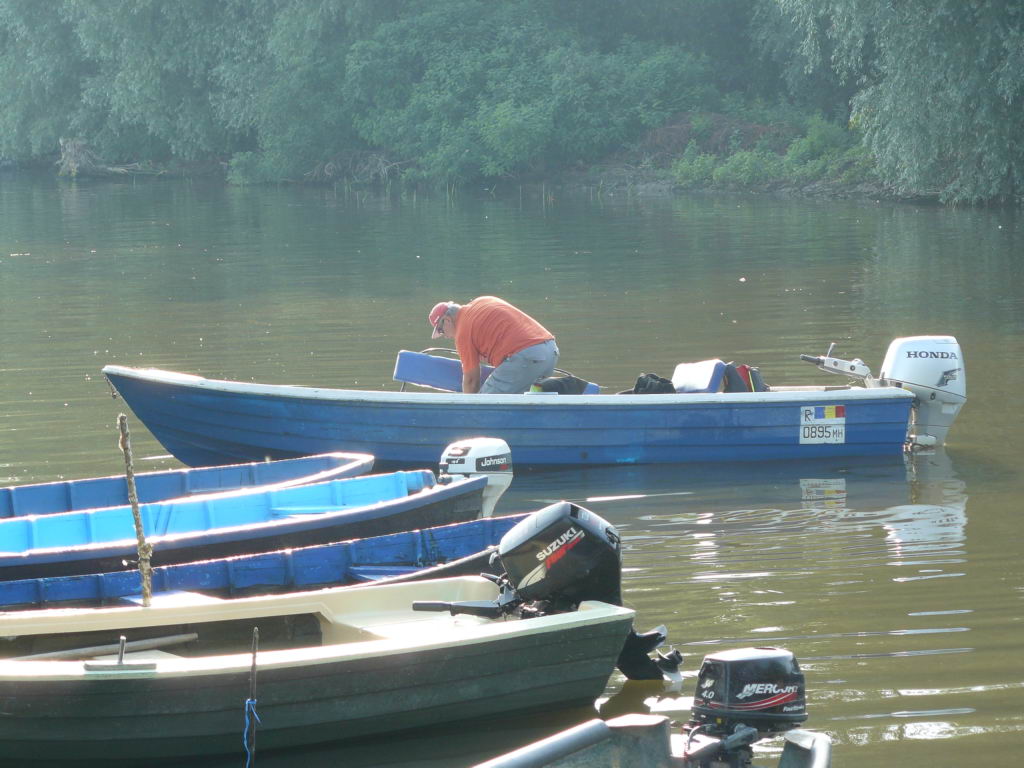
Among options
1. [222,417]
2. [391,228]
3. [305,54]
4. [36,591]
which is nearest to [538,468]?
[222,417]

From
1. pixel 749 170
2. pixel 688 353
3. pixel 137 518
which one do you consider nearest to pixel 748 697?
pixel 137 518

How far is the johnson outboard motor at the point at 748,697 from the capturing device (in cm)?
457

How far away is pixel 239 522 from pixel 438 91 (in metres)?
32.2

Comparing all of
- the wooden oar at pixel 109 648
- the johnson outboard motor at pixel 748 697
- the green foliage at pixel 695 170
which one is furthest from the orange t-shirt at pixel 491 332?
the green foliage at pixel 695 170

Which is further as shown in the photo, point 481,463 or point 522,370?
point 522,370

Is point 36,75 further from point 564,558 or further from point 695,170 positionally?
point 564,558

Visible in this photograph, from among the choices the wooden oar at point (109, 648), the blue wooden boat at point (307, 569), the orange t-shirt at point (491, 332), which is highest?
the orange t-shirt at point (491, 332)

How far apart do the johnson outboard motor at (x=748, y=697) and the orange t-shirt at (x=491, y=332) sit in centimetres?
530

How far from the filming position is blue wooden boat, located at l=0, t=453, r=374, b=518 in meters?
7.77

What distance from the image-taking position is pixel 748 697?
457cm

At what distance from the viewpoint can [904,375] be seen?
9.80 metres

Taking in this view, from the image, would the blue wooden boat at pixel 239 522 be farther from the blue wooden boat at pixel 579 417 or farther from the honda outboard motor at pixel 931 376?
the honda outboard motor at pixel 931 376

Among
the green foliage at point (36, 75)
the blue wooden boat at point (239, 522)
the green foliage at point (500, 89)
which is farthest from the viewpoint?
the green foliage at point (36, 75)

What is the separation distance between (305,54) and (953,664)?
117ft
